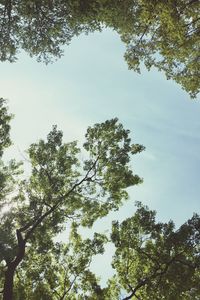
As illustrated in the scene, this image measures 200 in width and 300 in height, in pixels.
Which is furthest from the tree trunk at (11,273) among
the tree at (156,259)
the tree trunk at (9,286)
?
the tree at (156,259)

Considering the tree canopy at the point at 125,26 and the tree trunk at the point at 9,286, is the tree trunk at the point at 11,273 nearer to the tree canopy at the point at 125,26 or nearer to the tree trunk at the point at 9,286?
the tree trunk at the point at 9,286


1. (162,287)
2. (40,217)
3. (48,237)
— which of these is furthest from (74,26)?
(162,287)

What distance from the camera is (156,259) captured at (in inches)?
774

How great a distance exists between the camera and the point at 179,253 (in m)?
19.2

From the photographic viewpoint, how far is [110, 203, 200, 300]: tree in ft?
62.1

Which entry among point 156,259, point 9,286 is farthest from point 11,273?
point 156,259

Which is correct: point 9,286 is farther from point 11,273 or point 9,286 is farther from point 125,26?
point 125,26

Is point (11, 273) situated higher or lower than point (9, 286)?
higher

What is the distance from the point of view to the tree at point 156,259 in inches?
746

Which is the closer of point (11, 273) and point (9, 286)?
point (9, 286)

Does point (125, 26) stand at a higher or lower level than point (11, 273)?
higher

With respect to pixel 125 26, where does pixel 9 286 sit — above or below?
below

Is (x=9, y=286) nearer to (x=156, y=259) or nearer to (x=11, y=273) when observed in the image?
(x=11, y=273)

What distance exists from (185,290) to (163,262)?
1.75 metres
